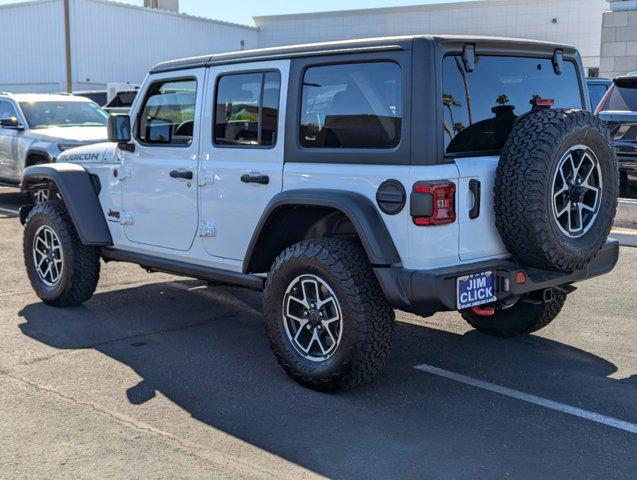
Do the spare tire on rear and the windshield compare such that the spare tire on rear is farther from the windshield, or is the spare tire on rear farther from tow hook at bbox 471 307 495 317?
the windshield

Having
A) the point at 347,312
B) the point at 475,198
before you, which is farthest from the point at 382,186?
the point at 347,312

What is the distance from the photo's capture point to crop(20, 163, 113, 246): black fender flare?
6.29 metres

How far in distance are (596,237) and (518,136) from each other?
80 cm

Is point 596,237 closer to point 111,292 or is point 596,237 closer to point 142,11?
point 111,292

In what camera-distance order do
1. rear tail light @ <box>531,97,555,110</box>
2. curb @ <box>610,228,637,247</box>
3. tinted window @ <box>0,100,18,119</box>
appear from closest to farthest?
rear tail light @ <box>531,97,555,110</box> → curb @ <box>610,228,637,247</box> → tinted window @ <box>0,100,18,119</box>

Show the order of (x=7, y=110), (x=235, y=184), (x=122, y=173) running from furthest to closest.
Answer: (x=7, y=110), (x=122, y=173), (x=235, y=184)

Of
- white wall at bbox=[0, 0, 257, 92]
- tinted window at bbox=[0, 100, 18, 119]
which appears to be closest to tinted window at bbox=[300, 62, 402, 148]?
tinted window at bbox=[0, 100, 18, 119]

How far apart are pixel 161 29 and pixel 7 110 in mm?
29828

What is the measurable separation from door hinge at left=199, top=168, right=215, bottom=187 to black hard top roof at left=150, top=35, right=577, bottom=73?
0.75 m

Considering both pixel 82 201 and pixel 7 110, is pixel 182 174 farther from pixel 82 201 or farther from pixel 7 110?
pixel 7 110

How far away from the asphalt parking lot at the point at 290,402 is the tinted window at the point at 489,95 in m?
1.47

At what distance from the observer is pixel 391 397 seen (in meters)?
4.61

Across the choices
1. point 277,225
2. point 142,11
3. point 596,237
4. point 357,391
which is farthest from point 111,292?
point 142,11

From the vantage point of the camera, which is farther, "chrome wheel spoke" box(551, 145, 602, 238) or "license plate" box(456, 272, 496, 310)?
"chrome wheel spoke" box(551, 145, 602, 238)
